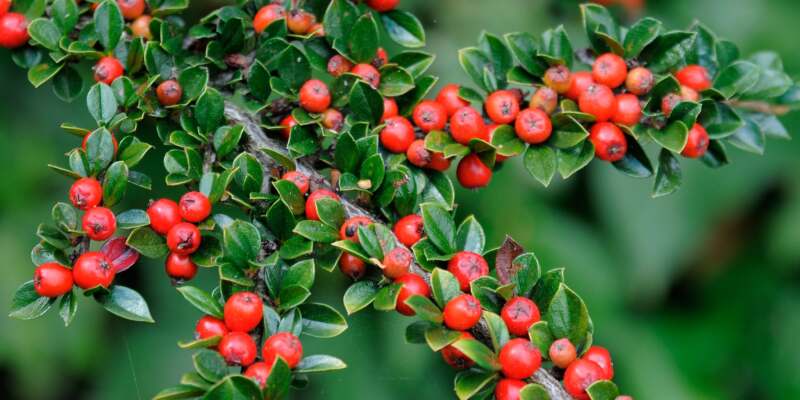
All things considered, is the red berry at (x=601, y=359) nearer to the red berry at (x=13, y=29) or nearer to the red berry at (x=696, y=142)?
the red berry at (x=696, y=142)

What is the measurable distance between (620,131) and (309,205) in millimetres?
615

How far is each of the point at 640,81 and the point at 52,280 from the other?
1110 mm

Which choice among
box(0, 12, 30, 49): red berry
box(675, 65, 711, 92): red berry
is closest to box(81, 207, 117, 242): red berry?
box(0, 12, 30, 49): red berry

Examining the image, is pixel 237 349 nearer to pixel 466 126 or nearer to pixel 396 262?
pixel 396 262

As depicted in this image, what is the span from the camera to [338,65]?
1598 millimetres

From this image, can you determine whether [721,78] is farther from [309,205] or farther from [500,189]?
[500,189]

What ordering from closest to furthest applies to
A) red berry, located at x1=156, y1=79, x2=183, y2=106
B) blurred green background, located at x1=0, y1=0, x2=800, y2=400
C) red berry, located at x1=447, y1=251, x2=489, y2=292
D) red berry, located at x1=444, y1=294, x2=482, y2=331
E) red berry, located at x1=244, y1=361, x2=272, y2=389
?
red berry, located at x1=244, y1=361, x2=272, y2=389, red berry, located at x1=444, y1=294, x2=482, y2=331, red berry, located at x1=447, y1=251, x2=489, y2=292, red berry, located at x1=156, y1=79, x2=183, y2=106, blurred green background, located at x1=0, y1=0, x2=800, y2=400

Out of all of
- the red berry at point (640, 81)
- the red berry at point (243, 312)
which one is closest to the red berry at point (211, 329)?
the red berry at point (243, 312)

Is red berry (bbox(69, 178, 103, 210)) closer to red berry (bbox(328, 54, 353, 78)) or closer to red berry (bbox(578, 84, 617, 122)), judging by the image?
red berry (bbox(328, 54, 353, 78))

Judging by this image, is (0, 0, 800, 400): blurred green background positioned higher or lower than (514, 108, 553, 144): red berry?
lower

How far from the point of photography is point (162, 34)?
5.04 feet

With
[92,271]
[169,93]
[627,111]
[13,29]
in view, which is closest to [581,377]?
[627,111]

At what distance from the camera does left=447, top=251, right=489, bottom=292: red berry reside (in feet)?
4.39

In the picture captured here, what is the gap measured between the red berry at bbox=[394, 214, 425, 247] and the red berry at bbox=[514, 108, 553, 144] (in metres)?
0.27
